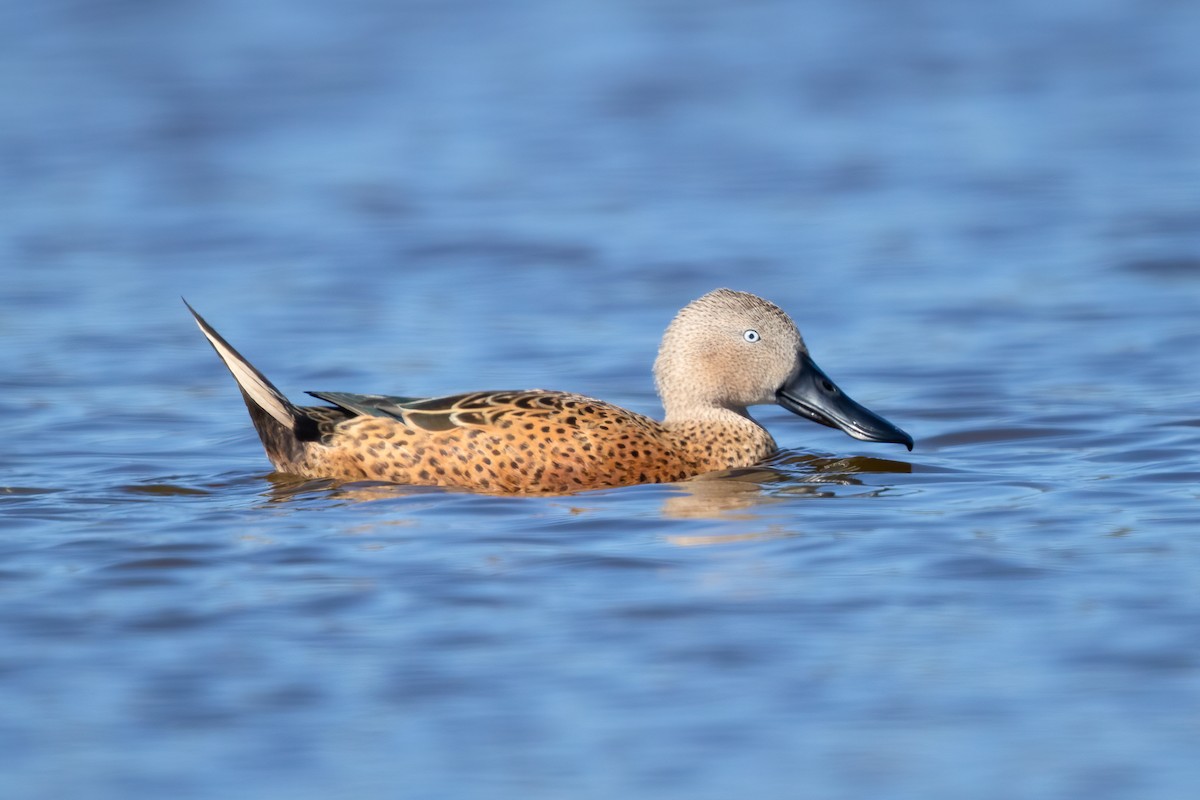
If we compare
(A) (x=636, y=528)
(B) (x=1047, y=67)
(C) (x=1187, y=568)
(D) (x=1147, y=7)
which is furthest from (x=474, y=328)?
(D) (x=1147, y=7)

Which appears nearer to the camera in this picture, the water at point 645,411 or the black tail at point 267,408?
the water at point 645,411

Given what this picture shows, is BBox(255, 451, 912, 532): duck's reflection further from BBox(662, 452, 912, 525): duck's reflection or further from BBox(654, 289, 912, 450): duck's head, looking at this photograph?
BBox(654, 289, 912, 450): duck's head

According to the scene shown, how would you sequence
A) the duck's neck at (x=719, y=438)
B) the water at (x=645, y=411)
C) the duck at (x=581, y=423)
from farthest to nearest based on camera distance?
1. the duck's neck at (x=719, y=438)
2. the duck at (x=581, y=423)
3. the water at (x=645, y=411)

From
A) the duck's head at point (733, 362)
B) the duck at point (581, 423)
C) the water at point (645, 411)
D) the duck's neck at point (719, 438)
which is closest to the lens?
the water at point (645, 411)

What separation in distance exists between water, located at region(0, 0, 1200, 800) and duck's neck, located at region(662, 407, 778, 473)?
189mm

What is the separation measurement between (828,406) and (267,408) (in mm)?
2248

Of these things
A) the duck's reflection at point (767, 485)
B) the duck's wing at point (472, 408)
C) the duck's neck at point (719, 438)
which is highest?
the duck's wing at point (472, 408)

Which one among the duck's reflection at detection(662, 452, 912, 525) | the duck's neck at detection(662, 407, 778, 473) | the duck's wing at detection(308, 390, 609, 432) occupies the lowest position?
the duck's reflection at detection(662, 452, 912, 525)

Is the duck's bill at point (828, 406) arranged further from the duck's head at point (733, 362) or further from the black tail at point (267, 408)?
the black tail at point (267, 408)

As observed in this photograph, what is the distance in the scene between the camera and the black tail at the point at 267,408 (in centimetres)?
814

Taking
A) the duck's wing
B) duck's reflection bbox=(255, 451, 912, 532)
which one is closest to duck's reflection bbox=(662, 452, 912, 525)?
duck's reflection bbox=(255, 451, 912, 532)

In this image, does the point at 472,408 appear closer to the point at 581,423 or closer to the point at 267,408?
the point at 581,423

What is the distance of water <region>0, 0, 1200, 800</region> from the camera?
17.8 feet

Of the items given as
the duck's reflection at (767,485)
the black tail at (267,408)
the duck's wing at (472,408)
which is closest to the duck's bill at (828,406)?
the duck's reflection at (767,485)
